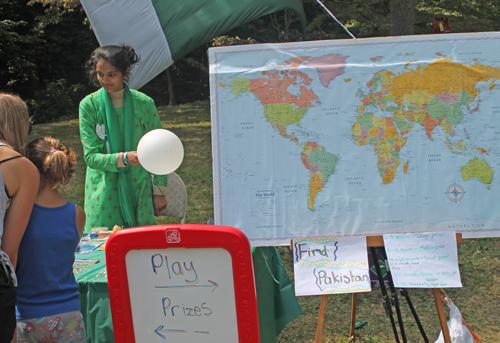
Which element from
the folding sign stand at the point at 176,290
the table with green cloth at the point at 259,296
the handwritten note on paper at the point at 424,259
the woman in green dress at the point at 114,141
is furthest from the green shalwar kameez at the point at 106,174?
the handwritten note on paper at the point at 424,259

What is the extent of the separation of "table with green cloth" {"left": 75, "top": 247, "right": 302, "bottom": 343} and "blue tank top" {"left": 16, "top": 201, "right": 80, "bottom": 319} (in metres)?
0.30

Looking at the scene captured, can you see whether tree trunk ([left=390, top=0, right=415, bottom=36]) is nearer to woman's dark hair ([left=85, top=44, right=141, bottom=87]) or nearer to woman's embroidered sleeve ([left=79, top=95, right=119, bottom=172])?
woman's dark hair ([left=85, top=44, right=141, bottom=87])

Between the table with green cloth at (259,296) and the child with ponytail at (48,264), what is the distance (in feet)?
0.90

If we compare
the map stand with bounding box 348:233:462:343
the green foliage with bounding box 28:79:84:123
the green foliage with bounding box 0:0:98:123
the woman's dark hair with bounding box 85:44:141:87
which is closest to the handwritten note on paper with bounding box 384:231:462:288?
the map stand with bounding box 348:233:462:343

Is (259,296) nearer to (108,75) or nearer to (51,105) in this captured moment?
(108,75)

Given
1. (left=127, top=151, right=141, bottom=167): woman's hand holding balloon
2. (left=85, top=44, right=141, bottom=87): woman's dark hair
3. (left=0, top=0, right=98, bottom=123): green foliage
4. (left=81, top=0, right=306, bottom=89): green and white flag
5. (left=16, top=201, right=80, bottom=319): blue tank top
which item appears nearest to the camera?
(left=16, top=201, right=80, bottom=319): blue tank top

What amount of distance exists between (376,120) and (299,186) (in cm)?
47

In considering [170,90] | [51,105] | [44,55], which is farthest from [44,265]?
[44,55]

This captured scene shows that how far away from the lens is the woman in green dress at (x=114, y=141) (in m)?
2.41

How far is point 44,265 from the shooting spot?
5.02ft

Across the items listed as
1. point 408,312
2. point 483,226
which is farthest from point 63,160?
point 408,312

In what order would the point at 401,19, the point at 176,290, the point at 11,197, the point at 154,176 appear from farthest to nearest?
the point at 401,19 < the point at 154,176 < the point at 11,197 < the point at 176,290

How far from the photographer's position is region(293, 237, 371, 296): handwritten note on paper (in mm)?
2012

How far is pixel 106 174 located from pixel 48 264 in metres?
0.96
